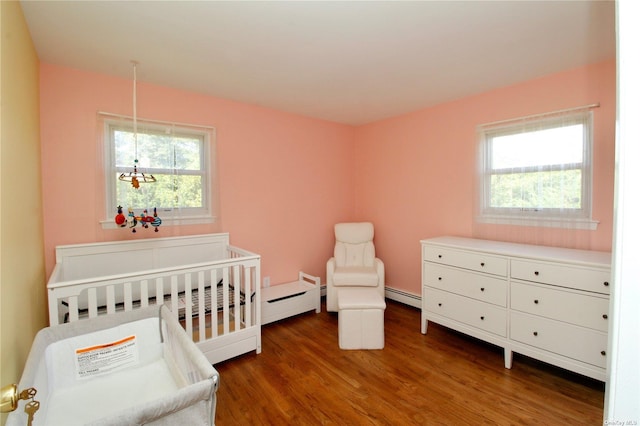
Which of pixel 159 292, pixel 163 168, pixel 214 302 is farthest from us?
pixel 163 168

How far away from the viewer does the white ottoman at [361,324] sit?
2502mm

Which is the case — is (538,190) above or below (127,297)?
above

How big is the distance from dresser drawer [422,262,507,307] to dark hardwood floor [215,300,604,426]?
506 mm

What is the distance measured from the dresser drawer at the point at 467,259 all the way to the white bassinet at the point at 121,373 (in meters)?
2.18

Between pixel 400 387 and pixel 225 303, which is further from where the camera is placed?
pixel 225 303

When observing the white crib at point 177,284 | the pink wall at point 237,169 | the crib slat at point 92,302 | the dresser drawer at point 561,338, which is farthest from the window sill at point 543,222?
the crib slat at point 92,302

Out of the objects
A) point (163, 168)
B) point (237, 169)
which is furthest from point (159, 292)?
point (237, 169)

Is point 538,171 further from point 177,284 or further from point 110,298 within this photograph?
point 110,298

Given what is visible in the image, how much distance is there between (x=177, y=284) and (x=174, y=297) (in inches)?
6.4

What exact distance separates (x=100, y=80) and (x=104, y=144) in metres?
0.54

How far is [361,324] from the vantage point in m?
2.52

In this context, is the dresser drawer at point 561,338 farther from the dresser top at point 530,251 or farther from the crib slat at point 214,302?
the crib slat at point 214,302

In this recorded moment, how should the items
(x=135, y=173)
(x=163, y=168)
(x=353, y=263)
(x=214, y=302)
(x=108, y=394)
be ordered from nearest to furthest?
(x=108, y=394), (x=214, y=302), (x=135, y=173), (x=163, y=168), (x=353, y=263)

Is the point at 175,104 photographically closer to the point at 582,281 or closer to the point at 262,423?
the point at 262,423
